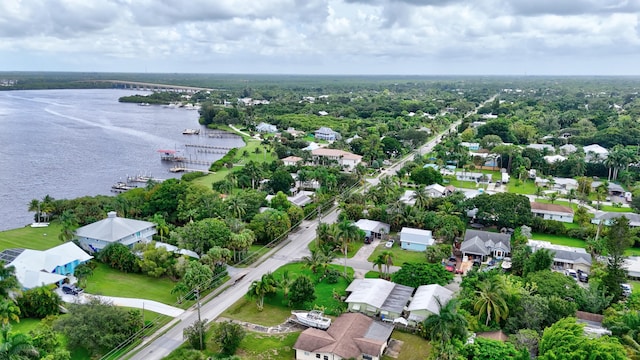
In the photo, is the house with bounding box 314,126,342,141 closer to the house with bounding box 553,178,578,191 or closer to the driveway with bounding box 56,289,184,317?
the house with bounding box 553,178,578,191

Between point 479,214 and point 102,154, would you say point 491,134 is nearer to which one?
point 479,214

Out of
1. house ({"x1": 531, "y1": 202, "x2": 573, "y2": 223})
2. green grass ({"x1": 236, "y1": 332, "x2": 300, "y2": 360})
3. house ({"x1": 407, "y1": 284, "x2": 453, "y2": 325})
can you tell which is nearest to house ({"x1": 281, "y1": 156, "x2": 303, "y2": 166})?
house ({"x1": 531, "y1": 202, "x2": 573, "y2": 223})

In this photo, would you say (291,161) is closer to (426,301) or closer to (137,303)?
(137,303)

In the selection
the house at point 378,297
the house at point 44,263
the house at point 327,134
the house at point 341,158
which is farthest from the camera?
the house at point 327,134

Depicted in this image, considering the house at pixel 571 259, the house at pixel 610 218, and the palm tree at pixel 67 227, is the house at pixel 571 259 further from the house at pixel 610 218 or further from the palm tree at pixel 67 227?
the palm tree at pixel 67 227

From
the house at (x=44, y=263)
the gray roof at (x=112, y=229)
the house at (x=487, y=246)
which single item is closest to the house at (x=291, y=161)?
the gray roof at (x=112, y=229)

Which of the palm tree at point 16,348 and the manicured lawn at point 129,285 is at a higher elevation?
the palm tree at point 16,348

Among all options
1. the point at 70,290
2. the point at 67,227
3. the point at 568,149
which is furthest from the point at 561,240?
the point at 67,227
